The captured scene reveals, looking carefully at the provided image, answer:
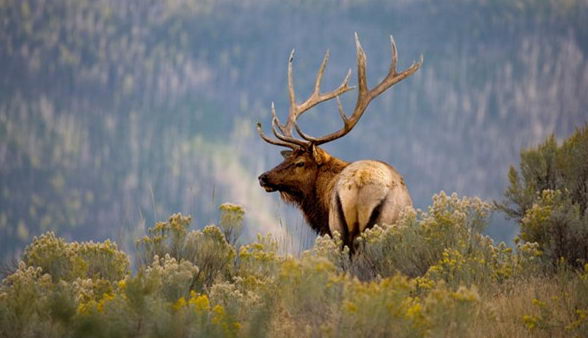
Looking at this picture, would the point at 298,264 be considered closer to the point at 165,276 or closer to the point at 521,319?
the point at 165,276

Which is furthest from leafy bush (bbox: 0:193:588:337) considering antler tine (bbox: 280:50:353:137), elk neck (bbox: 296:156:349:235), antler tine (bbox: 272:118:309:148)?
antler tine (bbox: 280:50:353:137)

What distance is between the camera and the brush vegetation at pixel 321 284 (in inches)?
162

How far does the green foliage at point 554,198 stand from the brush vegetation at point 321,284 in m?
0.02

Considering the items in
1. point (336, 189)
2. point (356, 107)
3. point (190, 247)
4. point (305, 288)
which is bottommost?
point (305, 288)

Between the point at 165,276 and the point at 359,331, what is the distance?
5.22 feet

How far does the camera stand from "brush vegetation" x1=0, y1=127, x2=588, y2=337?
13.5ft

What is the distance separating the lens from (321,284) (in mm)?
4152

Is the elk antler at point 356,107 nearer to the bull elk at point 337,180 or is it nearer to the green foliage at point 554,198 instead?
the bull elk at point 337,180

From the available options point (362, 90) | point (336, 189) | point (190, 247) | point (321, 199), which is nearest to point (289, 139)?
point (321, 199)

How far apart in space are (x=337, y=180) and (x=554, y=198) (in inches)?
93.1

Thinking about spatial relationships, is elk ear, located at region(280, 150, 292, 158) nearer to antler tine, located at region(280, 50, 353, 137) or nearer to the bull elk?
the bull elk

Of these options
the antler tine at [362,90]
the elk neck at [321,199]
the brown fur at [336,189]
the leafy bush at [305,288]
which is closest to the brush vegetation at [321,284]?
the leafy bush at [305,288]

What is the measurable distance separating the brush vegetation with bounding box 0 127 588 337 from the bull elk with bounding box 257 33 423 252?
1.99 feet

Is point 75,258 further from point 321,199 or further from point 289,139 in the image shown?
point 289,139
